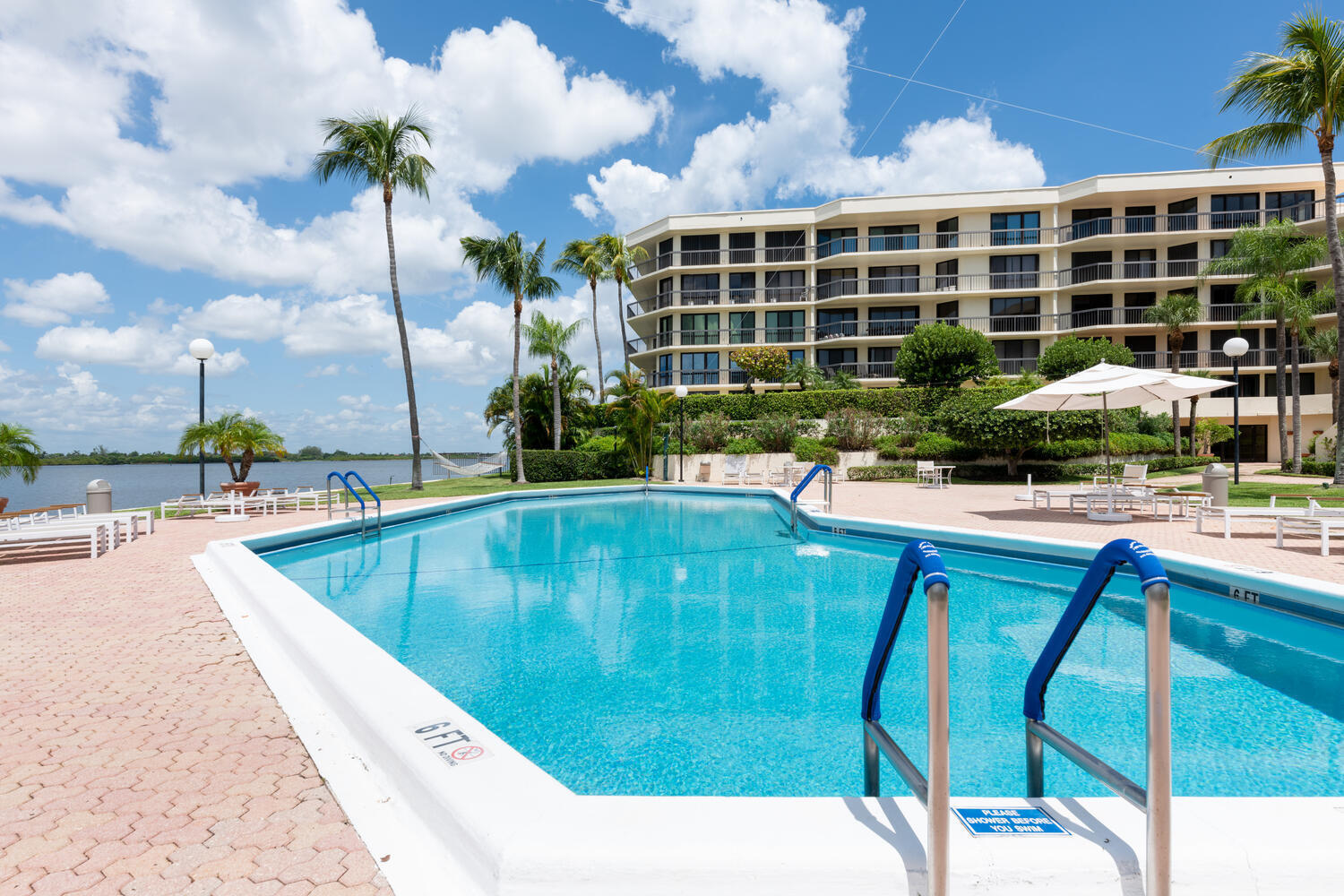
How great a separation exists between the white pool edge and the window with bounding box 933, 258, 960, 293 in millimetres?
37343

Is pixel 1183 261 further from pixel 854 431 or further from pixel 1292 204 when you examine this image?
pixel 854 431

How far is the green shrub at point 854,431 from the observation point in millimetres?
25359

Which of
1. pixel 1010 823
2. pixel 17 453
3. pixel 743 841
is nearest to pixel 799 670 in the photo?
pixel 1010 823

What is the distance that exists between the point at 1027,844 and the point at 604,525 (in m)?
12.3

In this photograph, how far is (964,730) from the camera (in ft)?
12.9

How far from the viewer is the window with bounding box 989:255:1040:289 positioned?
35.1 m

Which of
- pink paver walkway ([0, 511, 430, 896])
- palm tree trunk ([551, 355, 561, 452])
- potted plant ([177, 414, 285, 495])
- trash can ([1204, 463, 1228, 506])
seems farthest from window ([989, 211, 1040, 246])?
pink paver walkway ([0, 511, 430, 896])

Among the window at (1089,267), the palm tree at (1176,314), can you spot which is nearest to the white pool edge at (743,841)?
the palm tree at (1176,314)

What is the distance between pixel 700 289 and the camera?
38.2m

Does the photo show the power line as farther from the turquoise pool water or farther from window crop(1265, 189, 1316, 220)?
window crop(1265, 189, 1316, 220)

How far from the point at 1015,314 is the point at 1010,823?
3846 centimetres

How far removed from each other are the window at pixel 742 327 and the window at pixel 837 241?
528 centimetres

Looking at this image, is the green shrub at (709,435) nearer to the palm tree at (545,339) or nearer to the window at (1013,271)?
the palm tree at (545,339)

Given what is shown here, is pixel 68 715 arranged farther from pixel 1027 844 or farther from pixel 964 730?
pixel 964 730
